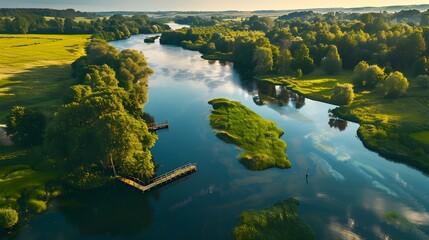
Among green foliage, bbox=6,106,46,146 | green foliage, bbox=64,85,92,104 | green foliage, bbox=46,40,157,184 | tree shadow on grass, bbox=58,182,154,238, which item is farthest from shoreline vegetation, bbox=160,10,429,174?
green foliage, bbox=6,106,46,146

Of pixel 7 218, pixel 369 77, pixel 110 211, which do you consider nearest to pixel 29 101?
pixel 7 218

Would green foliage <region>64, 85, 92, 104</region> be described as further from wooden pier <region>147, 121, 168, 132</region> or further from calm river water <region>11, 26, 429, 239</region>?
calm river water <region>11, 26, 429, 239</region>

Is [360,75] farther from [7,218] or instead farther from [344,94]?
[7,218]

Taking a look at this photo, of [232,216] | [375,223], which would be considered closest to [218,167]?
[232,216]

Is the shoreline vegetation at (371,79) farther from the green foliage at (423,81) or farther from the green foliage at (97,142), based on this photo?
the green foliage at (97,142)

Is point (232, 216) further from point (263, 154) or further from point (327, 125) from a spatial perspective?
point (327, 125)

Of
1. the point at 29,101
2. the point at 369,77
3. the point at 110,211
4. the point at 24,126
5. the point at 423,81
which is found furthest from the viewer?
the point at 369,77

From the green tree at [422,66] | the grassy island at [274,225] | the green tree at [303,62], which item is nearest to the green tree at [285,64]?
the green tree at [303,62]
